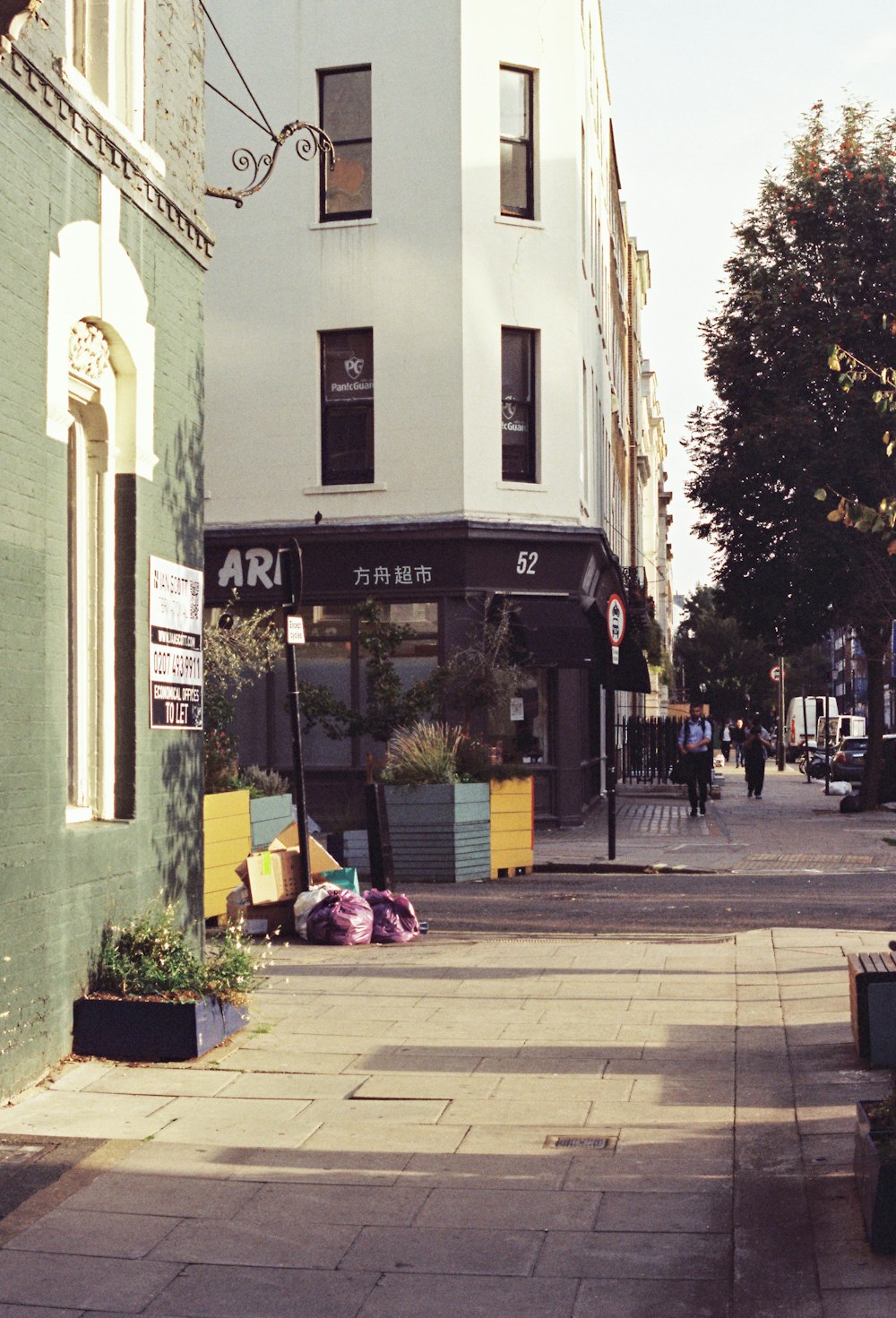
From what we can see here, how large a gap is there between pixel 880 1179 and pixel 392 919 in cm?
758

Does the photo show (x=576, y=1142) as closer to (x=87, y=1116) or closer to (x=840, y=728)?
(x=87, y=1116)

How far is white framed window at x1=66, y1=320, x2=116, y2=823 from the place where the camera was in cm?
866

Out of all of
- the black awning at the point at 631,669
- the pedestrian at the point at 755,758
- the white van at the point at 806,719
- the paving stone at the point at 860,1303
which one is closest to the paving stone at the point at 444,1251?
the paving stone at the point at 860,1303

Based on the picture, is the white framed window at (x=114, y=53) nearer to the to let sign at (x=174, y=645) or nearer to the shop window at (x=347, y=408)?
the to let sign at (x=174, y=645)

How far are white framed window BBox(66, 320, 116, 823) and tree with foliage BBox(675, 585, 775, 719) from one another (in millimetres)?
74203

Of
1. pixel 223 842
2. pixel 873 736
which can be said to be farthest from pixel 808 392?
pixel 223 842

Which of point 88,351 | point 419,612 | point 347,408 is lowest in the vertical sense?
point 419,612

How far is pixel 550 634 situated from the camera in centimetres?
2397

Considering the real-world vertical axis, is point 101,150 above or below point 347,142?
below

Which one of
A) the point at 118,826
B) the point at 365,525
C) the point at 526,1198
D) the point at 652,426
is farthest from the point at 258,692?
the point at 652,426

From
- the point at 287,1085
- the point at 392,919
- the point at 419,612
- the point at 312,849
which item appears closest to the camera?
the point at 287,1085

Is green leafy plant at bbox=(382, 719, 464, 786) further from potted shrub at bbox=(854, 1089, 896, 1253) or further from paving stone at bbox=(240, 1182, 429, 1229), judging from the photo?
potted shrub at bbox=(854, 1089, 896, 1253)

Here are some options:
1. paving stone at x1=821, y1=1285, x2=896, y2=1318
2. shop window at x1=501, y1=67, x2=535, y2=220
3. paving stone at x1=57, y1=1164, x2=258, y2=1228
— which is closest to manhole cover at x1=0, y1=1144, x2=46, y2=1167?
paving stone at x1=57, y1=1164, x2=258, y2=1228

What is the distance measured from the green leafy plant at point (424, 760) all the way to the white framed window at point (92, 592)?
8.09m
